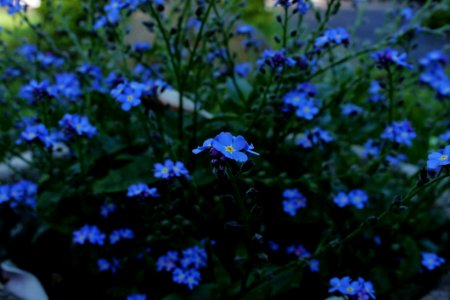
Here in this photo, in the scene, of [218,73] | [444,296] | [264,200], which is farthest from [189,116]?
[444,296]

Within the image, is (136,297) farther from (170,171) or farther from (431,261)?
(431,261)

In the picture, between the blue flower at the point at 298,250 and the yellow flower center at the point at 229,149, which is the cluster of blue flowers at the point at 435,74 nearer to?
the blue flower at the point at 298,250

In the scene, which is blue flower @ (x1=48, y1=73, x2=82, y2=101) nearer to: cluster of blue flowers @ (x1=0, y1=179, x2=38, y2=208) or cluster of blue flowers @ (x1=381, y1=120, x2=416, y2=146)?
cluster of blue flowers @ (x1=0, y1=179, x2=38, y2=208)

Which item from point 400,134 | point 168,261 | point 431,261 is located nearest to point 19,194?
point 168,261

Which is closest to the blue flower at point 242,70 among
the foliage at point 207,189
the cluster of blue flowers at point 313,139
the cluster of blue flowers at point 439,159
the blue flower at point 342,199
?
the foliage at point 207,189

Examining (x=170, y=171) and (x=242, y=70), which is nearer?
(x=170, y=171)

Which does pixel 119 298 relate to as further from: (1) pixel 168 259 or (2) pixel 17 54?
(2) pixel 17 54
